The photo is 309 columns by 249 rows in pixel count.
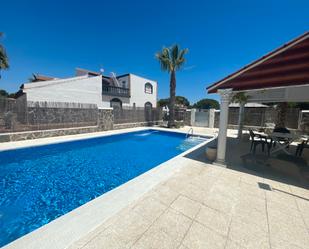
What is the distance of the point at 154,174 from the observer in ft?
14.0

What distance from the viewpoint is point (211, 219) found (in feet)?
8.27

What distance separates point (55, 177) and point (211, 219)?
16.8ft

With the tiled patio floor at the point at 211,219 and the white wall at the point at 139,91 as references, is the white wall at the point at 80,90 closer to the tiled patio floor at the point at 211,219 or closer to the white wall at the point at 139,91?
the white wall at the point at 139,91

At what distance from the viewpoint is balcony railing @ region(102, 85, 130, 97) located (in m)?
19.7

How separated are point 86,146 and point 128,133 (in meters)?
4.45

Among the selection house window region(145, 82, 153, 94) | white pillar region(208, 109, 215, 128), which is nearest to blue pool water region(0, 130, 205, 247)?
white pillar region(208, 109, 215, 128)

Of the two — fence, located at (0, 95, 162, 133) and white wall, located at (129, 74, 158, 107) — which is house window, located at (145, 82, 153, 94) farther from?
fence, located at (0, 95, 162, 133)

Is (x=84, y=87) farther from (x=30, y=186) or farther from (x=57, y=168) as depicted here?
(x=30, y=186)

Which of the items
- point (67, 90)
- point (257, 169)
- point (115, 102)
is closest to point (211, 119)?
point (257, 169)

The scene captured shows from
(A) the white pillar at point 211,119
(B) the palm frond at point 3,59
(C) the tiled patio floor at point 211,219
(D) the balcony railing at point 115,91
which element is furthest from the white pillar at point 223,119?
(D) the balcony railing at point 115,91

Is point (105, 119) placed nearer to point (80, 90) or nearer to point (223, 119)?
point (80, 90)

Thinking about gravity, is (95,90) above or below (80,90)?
above

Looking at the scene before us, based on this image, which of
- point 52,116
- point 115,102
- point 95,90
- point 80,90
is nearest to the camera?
point 52,116

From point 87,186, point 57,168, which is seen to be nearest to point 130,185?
point 87,186
